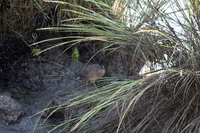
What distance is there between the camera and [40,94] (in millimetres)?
3012

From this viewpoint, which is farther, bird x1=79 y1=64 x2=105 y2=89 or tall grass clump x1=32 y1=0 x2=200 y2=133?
bird x1=79 y1=64 x2=105 y2=89

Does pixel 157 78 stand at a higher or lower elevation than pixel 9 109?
higher

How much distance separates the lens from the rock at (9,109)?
8.49ft

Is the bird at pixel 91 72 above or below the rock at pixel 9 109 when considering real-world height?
above

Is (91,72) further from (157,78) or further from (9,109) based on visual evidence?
(157,78)

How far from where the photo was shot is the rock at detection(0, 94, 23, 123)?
2.59 metres

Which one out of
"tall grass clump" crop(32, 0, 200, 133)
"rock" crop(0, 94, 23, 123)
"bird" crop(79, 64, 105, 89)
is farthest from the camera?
"bird" crop(79, 64, 105, 89)

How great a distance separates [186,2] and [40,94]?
5.04ft

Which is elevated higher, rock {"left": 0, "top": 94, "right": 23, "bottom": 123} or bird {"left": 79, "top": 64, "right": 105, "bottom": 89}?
bird {"left": 79, "top": 64, "right": 105, "bottom": 89}

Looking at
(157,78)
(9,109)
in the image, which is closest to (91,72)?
(9,109)

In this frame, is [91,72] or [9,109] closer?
[9,109]

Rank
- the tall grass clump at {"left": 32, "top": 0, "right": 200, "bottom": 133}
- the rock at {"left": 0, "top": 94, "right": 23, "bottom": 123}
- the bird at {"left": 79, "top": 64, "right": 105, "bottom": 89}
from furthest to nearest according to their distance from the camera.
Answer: the bird at {"left": 79, "top": 64, "right": 105, "bottom": 89} → the rock at {"left": 0, "top": 94, "right": 23, "bottom": 123} → the tall grass clump at {"left": 32, "top": 0, "right": 200, "bottom": 133}

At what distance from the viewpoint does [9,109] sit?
260cm

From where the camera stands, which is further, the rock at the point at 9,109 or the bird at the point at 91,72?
the bird at the point at 91,72
